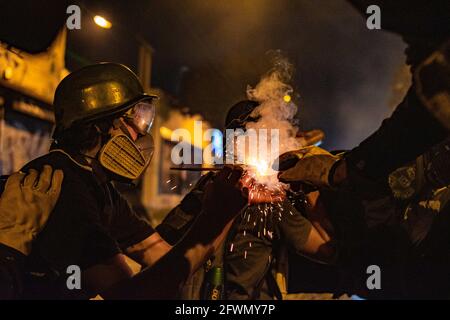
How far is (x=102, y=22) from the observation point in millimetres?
12188

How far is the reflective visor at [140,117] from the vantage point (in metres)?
3.25

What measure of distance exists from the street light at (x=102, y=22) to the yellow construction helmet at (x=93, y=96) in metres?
8.99

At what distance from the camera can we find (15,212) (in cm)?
256

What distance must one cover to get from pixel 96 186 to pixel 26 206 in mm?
469

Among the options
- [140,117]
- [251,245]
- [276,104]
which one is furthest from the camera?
[276,104]

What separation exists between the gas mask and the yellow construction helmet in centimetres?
10

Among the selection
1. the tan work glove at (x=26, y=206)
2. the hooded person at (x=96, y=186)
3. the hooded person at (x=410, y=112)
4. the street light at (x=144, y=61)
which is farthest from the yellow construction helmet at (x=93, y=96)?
the street light at (x=144, y=61)

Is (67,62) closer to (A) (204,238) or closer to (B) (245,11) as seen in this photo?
(B) (245,11)

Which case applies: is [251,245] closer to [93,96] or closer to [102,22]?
[93,96]

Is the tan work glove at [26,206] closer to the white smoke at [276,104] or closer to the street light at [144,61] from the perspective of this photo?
the white smoke at [276,104]

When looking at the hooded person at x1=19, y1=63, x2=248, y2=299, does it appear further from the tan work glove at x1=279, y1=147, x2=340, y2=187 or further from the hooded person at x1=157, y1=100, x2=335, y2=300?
the tan work glove at x1=279, y1=147, x2=340, y2=187

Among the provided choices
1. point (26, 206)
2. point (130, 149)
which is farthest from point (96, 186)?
point (26, 206)

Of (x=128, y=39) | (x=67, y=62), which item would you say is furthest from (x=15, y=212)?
(x=128, y=39)
